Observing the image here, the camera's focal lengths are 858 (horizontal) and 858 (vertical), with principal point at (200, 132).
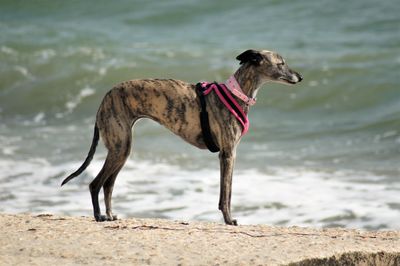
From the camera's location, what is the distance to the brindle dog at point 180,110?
6945mm

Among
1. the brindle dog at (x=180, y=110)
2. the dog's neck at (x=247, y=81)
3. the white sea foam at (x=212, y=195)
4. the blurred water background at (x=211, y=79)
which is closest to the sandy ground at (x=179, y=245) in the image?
the brindle dog at (x=180, y=110)

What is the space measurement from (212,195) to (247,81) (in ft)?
13.1

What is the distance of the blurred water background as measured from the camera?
34.7 ft

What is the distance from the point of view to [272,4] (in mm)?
24938

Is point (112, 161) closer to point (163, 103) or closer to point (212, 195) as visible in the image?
point (163, 103)

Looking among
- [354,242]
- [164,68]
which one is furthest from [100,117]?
[164,68]

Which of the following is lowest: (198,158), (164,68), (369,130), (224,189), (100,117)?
(224,189)

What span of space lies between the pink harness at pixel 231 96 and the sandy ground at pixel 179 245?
0.91 m

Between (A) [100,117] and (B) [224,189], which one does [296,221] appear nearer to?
(B) [224,189]

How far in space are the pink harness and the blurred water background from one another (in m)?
2.91

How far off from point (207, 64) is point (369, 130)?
5906mm

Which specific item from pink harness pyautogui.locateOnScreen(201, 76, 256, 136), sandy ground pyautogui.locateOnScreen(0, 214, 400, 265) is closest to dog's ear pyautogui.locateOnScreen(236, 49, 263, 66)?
pink harness pyautogui.locateOnScreen(201, 76, 256, 136)

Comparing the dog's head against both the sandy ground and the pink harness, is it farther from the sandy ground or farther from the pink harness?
the sandy ground

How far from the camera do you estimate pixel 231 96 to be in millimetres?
7047
